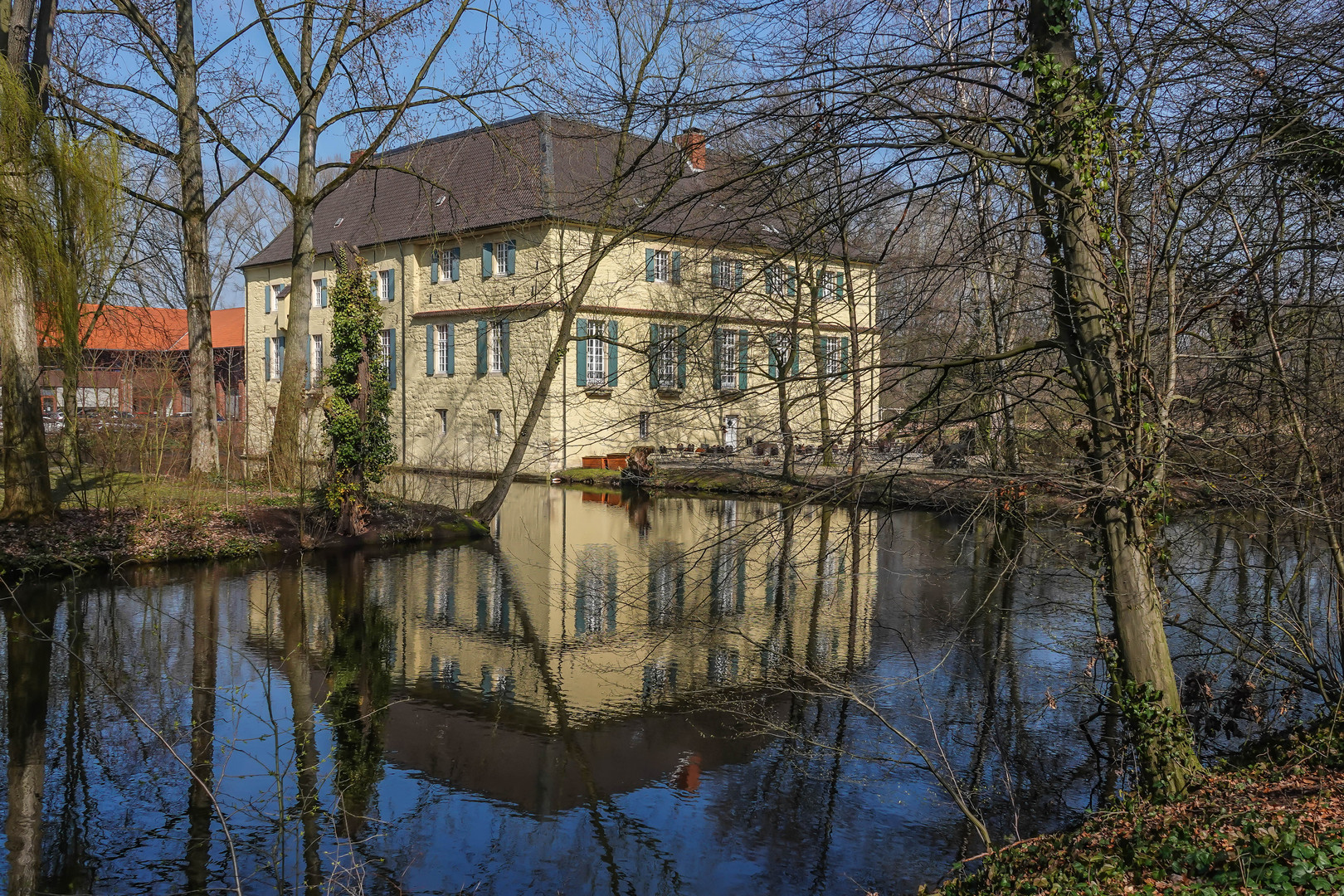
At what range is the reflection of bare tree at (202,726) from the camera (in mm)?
5691

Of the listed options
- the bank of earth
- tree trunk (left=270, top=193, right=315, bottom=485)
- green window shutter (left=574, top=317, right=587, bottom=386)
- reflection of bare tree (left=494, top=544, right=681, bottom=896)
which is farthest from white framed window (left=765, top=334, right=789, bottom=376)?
green window shutter (left=574, top=317, right=587, bottom=386)

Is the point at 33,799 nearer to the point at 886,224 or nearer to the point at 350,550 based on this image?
the point at 886,224

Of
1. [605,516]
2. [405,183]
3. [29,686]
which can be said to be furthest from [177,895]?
[405,183]

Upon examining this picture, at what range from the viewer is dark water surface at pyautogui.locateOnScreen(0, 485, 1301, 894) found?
5875 mm

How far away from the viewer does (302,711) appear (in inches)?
332

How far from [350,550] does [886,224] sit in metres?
11.0

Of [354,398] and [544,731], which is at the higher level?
[354,398]

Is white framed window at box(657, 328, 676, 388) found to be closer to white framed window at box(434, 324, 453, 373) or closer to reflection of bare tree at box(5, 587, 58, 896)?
reflection of bare tree at box(5, 587, 58, 896)

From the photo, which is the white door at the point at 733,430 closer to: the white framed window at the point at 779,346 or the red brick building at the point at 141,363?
the white framed window at the point at 779,346

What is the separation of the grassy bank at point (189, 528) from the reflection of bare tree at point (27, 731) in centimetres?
132

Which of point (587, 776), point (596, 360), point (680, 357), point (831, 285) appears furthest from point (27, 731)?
point (596, 360)

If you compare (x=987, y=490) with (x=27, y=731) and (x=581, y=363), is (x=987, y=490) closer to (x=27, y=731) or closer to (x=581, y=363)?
(x=27, y=731)

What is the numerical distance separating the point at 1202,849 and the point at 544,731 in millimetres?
4755

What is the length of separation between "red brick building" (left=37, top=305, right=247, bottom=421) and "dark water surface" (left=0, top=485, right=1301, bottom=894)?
3.95 meters
